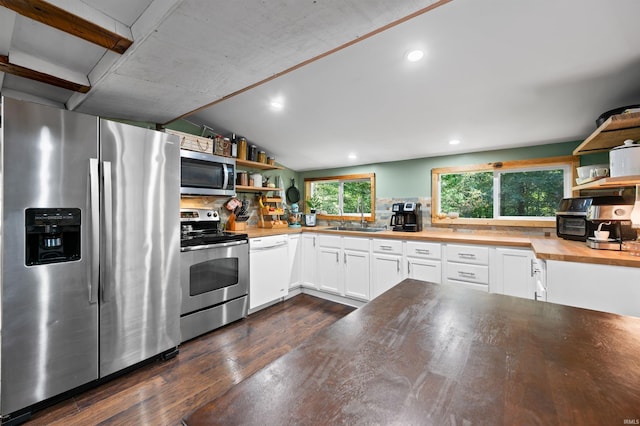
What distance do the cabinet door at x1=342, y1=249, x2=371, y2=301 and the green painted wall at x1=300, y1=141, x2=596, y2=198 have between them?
965mm

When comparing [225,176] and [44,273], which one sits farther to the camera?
[225,176]

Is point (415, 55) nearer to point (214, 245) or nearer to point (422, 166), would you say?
point (422, 166)

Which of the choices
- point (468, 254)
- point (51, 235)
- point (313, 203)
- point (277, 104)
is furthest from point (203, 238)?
point (468, 254)

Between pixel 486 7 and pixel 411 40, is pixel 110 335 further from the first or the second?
pixel 486 7

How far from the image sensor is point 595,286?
1.59 m

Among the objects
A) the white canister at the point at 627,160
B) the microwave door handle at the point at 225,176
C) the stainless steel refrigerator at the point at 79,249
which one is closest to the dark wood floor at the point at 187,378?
the stainless steel refrigerator at the point at 79,249

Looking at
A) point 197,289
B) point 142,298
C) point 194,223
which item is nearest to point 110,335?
point 142,298

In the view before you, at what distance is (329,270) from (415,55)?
247cm

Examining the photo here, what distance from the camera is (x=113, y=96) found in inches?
81.9

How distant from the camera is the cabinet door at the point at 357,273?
10.5 feet

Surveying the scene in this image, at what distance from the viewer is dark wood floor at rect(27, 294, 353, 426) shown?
1605 millimetres

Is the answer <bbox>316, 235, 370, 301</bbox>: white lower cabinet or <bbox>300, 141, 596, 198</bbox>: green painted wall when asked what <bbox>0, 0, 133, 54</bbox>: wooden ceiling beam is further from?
<bbox>300, 141, 596, 198</bbox>: green painted wall

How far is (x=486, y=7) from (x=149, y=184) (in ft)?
7.80

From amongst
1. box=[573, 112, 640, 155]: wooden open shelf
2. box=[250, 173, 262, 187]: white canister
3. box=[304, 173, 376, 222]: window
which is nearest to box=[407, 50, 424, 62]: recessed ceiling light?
box=[573, 112, 640, 155]: wooden open shelf
